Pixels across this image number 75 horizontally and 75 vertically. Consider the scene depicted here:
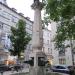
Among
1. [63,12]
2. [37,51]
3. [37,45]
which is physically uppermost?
[63,12]

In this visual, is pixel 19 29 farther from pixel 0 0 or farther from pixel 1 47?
pixel 0 0

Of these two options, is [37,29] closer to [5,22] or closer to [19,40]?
[19,40]

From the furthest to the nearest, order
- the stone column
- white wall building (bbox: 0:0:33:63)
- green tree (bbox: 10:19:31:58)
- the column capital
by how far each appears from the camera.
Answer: white wall building (bbox: 0:0:33:63) < green tree (bbox: 10:19:31:58) < the column capital < the stone column

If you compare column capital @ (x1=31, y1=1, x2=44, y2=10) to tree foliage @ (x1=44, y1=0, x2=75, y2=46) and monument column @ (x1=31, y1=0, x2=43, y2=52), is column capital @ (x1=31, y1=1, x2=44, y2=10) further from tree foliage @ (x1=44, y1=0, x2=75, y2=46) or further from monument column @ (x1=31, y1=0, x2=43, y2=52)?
tree foliage @ (x1=44, y1=0, x2=75, y2=46)

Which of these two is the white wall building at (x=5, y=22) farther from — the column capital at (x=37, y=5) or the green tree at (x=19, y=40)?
the column capital at (x=37, y=5)

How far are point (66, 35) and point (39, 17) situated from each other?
5986mm

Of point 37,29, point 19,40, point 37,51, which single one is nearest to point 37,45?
point 37,51

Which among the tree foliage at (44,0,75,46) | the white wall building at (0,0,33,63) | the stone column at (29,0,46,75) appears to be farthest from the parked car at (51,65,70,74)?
the white wall building at (0,0,33,63)

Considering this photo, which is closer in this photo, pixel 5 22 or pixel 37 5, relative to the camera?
pixel 37 5

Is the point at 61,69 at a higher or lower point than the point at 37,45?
lower

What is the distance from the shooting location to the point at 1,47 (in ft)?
170

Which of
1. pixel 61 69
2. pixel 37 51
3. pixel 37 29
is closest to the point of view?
pixel 37 51

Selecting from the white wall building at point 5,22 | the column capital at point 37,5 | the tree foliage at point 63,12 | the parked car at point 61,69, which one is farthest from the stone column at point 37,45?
the white wall building at point 5,22

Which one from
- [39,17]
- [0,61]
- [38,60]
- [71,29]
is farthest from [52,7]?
[0,61]
